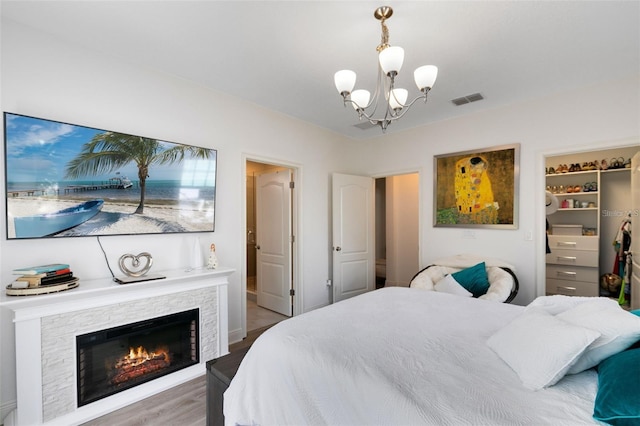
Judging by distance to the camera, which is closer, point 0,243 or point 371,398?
point 371,398

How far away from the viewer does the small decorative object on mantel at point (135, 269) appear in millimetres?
2316

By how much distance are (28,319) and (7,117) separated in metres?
1.33

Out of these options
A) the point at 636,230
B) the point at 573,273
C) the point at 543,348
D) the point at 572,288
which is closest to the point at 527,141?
the point at 636,230

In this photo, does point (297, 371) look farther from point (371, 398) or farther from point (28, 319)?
point (28, 319)

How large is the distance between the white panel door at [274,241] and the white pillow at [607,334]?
333cm

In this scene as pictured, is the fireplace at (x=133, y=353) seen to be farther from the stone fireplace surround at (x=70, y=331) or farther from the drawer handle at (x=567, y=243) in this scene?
the drawer handle at (x=567, y=243)

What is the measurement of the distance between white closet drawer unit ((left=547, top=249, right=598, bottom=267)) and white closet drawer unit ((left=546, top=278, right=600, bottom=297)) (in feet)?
0.96

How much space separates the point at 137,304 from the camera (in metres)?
2.27

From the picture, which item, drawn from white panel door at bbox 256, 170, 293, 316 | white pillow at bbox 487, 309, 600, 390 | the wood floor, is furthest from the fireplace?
white pillow at bbox 487, 309, 600, 390

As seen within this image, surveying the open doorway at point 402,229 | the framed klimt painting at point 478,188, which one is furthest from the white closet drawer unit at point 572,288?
the framed klimt painting at point 478,188

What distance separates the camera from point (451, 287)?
3.15 m

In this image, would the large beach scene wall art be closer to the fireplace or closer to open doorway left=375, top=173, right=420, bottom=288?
the fireplace

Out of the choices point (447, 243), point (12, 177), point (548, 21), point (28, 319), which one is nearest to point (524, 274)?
point (447, 243)

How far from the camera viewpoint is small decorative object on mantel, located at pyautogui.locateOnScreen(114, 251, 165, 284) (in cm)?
232
